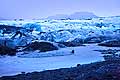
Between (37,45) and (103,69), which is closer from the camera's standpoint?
(103,69)

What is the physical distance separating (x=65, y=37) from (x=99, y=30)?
8084 mm

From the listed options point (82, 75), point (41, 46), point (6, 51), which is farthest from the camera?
point (41, 46)

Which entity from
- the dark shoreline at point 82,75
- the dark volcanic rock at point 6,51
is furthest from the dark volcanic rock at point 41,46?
the dark shoreline at point 82,75

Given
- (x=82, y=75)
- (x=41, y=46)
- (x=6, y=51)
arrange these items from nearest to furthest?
1. (x=82, y=75)
2. (x=6, y=51)
3. (x=41, y=46)

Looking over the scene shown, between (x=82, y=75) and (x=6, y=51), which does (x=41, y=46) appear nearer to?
(x=6, y=51)

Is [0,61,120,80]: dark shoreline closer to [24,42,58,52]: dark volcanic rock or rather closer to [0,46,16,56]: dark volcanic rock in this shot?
[0,46,16,56]: dark volcanic rock

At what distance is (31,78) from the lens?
10500 mm

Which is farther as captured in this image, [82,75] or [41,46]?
[41,46]

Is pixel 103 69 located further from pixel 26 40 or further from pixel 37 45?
pixel 26 40

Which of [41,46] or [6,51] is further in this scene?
[41,46]

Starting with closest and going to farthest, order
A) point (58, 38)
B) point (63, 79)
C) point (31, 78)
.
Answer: point (63, 79) < point (31, 78) < point (58, 38)

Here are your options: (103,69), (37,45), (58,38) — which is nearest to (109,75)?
(103,69)

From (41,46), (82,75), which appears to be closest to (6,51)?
(41,46)

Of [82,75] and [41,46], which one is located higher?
[82,75]
